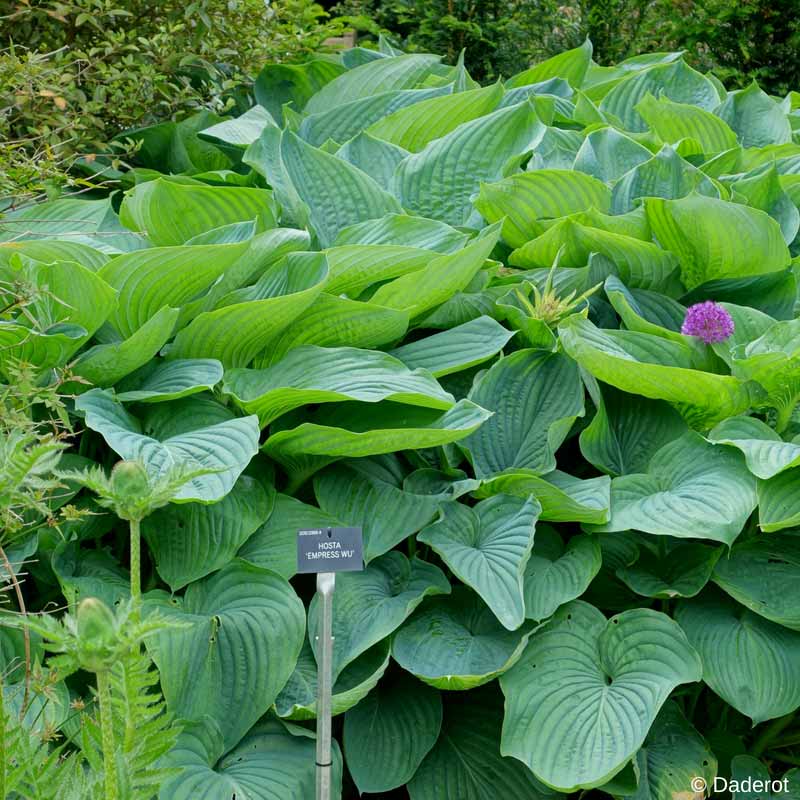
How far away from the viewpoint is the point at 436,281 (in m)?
2.36

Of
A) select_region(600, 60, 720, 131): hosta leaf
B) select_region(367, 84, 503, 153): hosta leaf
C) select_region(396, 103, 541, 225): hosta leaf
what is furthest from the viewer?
select_region(600, 60, 720, 131): hosta leaf

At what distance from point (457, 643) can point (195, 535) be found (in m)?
0.53

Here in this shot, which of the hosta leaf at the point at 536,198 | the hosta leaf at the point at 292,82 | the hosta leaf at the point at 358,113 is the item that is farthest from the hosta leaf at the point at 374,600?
the hosta leaf at the point at 292,82

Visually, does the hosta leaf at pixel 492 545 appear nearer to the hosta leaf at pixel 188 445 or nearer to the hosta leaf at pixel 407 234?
the hosta leaf at pixel 188 445

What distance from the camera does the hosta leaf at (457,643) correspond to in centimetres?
196

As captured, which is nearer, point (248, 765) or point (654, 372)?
point (248, 765)

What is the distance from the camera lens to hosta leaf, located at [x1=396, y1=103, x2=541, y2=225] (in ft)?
9.70

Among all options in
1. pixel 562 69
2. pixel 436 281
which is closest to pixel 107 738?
pixel 436 281

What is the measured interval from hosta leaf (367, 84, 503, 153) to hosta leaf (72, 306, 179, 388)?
1.39 m

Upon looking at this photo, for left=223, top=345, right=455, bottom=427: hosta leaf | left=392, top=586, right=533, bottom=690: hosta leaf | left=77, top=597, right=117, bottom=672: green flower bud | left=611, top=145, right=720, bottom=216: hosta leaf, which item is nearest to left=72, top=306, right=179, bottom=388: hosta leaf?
left=223, top=345, right=455, bottom=427: hosta leaf

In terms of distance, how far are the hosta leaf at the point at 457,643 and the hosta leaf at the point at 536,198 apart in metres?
1.07

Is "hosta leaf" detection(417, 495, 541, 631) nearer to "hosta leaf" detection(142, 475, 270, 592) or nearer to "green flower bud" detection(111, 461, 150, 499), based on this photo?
"hosta leaf" detection(142, 475, 270, 592)

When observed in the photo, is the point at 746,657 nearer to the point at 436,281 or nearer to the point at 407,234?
the point at 436,281

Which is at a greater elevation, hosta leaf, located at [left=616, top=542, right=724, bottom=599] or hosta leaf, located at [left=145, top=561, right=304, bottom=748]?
hosta leaf, located at [left=145, top=561, right=304, bottom=748]
